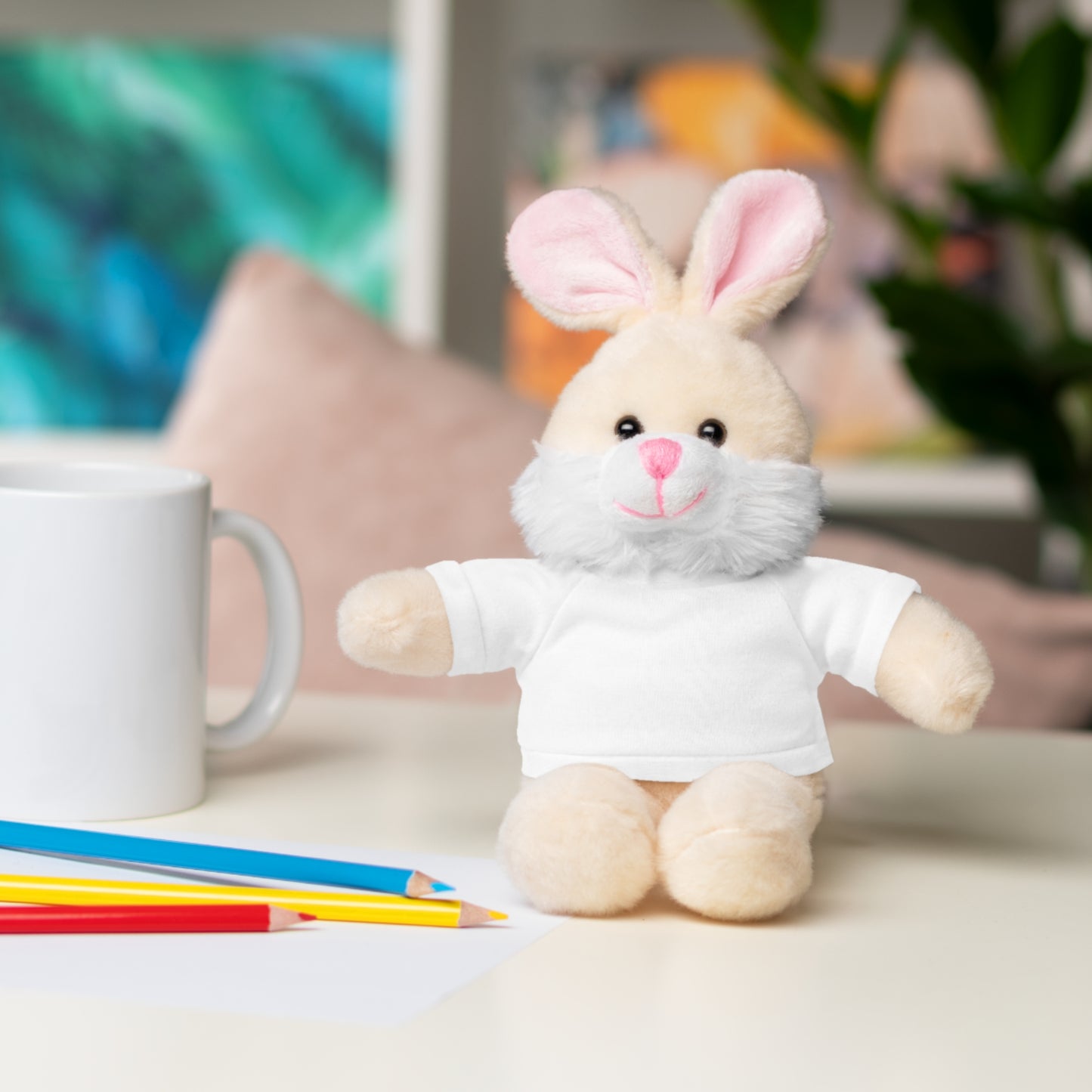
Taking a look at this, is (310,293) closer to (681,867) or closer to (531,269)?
(531,269)

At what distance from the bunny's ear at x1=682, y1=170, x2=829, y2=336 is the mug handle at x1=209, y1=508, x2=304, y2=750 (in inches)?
8.8

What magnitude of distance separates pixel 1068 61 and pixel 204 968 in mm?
1149

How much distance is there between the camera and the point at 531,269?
1.54ft

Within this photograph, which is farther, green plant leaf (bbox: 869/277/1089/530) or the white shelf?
the white shelf

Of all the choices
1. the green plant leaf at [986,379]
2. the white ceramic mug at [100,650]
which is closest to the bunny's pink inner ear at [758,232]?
the white ceramic mug at [100,650]

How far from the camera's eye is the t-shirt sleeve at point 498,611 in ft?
1.51

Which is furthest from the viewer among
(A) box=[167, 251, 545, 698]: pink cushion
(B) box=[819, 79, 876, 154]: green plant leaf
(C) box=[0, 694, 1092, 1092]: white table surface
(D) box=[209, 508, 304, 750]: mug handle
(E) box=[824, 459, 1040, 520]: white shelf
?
(E) box=[824, 459, 1040, 520]: white shelf

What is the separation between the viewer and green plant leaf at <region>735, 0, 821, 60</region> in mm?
1308

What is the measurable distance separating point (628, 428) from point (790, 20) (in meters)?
0.99

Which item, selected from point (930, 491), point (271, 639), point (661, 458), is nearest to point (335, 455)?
point (271, 639)

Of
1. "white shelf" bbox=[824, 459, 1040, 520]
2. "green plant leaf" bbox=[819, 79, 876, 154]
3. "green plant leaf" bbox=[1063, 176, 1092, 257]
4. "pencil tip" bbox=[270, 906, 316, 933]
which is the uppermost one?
"green plant leaf" bbox=[819, 79, 876, 154]

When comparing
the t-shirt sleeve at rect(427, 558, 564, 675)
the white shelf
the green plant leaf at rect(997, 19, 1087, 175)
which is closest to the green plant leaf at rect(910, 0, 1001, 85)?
the green plant leaf at rect(997, 19, 1087, 175)

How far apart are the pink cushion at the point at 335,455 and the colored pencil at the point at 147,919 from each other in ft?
1.55

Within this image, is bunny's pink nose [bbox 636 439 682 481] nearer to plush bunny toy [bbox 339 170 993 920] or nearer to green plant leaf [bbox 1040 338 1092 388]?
plush bunny toy [bbox 339 170 993 920]
